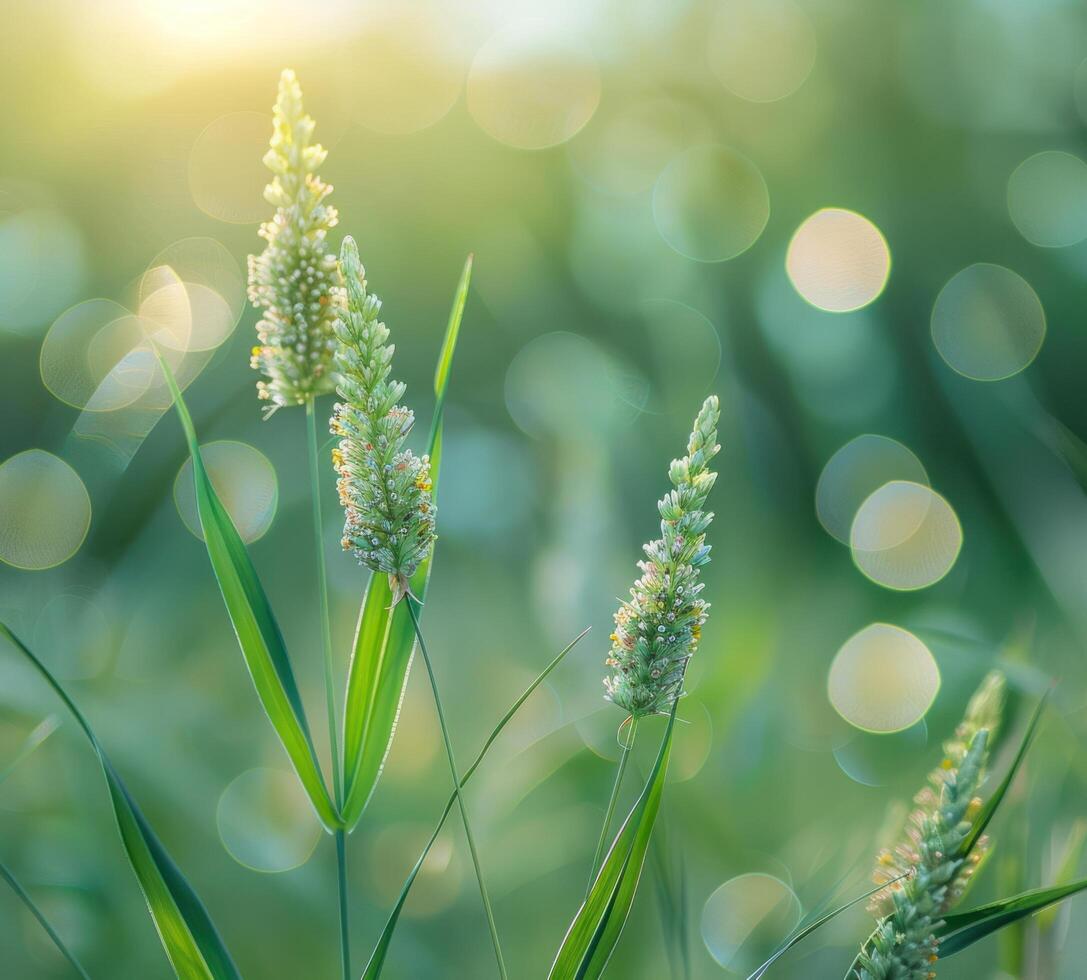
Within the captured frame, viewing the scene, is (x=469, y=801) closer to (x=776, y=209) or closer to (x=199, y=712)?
(x=199, y=712)

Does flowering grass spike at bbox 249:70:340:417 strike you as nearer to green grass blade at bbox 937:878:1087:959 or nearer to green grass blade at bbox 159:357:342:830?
green grass blade at bbox 159:357:342:830

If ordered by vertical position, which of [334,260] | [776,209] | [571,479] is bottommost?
[334,260]

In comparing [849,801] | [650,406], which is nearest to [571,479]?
[650,406]

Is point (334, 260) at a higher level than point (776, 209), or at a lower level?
lower

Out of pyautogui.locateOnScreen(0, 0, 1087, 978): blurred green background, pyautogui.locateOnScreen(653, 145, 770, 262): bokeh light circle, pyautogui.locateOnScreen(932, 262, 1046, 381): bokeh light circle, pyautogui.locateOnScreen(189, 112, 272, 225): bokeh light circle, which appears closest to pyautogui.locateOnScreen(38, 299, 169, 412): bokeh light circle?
pyautogui.locateOnScreen(0, 0, 1087, 978): blurred green background

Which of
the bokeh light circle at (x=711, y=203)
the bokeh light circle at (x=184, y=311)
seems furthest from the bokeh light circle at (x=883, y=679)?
the bokeh light circle at (x=184, y=311)

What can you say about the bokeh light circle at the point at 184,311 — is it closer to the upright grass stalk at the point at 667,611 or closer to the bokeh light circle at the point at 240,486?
the bokeh light circle at the point at 240,486
